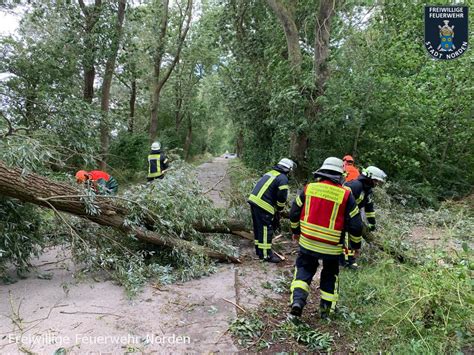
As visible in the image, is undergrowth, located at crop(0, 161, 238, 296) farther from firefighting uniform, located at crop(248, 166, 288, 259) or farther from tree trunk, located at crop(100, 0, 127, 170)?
tree trunk, located at crop(100, 0, 127, 170)

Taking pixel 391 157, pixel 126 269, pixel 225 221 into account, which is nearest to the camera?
pixel 126 269

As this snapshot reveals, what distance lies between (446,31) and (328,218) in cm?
705

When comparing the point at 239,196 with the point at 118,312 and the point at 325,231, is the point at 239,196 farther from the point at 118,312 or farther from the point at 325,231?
the point at 118,312

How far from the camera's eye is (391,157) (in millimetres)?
8992

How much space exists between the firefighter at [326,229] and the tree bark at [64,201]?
174 cm

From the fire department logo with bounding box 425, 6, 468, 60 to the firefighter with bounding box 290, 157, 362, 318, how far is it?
628 centimetres

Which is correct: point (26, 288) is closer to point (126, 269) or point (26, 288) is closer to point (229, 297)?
point (126, 269)

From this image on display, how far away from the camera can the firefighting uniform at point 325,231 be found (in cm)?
328

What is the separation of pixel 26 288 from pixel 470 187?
10.7 meters

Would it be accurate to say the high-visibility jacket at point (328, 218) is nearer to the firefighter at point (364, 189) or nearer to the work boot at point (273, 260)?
the firefighter at point (364, 189)

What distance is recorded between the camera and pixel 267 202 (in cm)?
501

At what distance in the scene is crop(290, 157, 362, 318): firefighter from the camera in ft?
10.8

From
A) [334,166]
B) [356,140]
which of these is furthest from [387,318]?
[356,140]

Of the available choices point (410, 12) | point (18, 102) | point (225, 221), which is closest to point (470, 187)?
point (410, 12)
